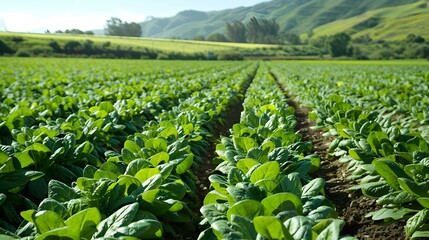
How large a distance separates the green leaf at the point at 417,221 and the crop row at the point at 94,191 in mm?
1707

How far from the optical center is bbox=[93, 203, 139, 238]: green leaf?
221cm

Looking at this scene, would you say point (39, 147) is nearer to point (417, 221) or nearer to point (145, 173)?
point (145, 173)

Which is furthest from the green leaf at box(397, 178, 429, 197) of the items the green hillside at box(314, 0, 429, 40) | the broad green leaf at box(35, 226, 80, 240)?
the green hillside at box(314, 0, 429, 40)

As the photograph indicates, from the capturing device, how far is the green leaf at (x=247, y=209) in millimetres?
2172

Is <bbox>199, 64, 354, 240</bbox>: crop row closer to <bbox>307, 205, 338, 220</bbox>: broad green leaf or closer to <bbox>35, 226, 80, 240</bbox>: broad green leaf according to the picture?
<bbox>307, 205, 338, 220</bbox>: broad green leaf

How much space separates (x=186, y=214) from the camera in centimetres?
337

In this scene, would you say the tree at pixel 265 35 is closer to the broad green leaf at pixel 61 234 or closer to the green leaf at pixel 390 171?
the green leaf at pixel 390 171

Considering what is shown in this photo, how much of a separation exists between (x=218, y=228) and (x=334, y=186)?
3.04 meters

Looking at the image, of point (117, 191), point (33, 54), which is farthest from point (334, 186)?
point (33, 54)

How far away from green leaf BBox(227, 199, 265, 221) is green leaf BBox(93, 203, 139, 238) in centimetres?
59

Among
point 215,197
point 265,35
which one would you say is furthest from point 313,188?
point 265,35

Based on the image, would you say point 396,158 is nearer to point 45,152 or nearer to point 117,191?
point 117,191

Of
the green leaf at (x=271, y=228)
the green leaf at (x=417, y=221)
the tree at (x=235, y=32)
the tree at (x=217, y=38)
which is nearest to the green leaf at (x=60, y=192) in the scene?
the green leaf at (x=271, y=228)

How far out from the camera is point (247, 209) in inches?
85.8
